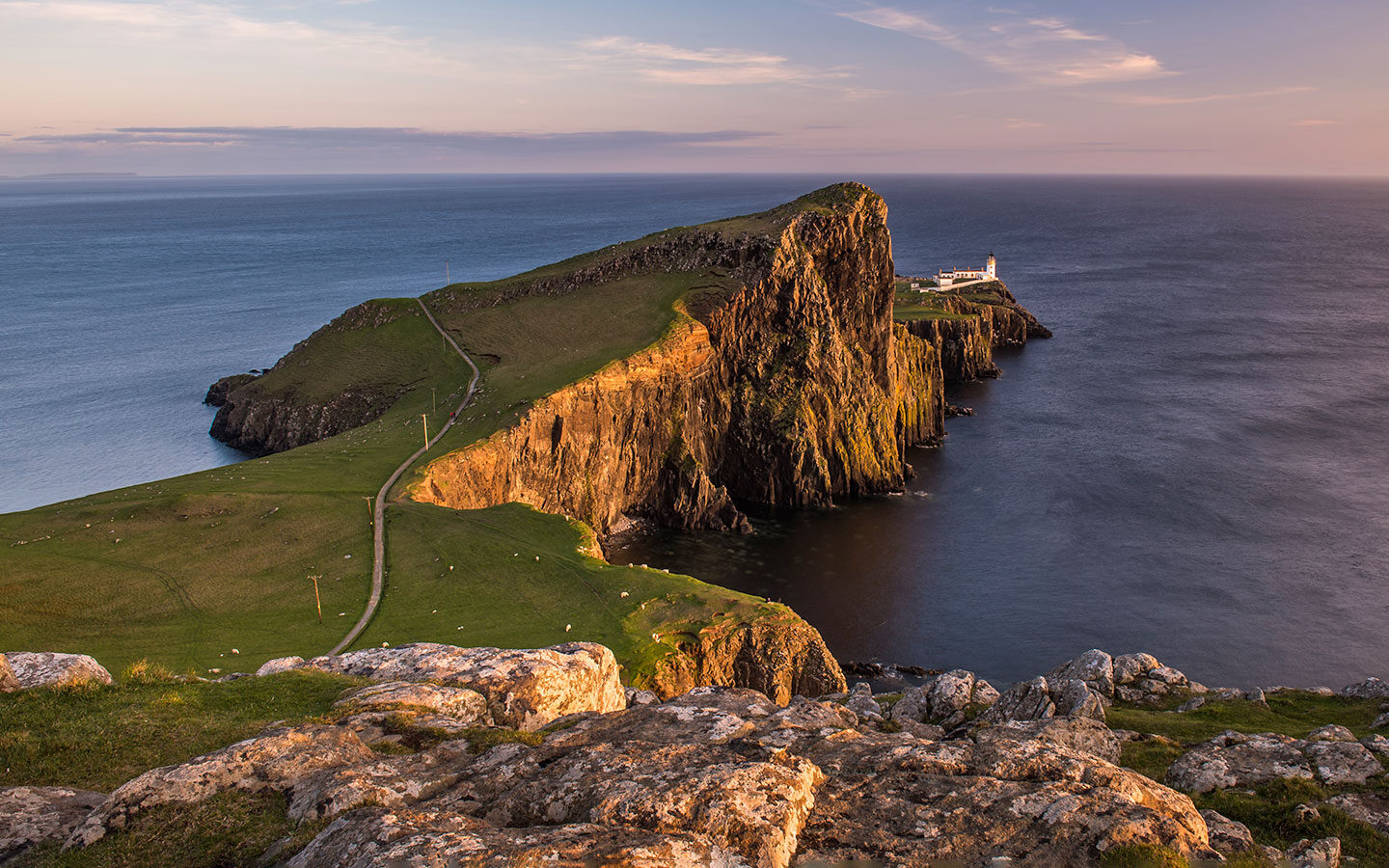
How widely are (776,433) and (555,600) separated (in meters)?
42.0

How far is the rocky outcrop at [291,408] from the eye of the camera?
3561 inches

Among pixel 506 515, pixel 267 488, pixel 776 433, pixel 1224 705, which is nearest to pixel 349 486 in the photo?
pixel 267 488

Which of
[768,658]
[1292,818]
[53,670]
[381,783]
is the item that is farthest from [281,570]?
[1292,818]

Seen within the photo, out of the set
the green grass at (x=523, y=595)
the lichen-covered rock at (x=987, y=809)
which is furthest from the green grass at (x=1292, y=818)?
the green grass at (x=523, y=595)

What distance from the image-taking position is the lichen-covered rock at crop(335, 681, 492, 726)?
59.2 ft

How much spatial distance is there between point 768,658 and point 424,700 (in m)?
26.7

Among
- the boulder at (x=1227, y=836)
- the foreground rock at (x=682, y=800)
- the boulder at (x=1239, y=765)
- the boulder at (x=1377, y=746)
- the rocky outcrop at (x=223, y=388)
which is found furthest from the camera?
the rocky outcrop at (x=223, y=388)

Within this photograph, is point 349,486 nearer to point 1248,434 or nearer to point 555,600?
point 555,600

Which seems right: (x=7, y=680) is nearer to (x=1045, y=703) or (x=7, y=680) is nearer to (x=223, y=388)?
(x=1045, y=703)

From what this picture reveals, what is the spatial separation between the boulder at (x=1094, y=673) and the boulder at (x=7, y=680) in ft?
108

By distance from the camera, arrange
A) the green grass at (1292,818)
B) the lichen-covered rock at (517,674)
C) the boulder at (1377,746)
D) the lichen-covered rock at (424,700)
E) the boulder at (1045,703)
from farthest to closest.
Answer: the boulder at (1045,703)
the boulder at (1377,746)
the lichen-covered rock at (517,674)
the lichen-covered rock at (424,700)
the green grass at (1292,818)

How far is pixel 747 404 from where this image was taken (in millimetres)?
83438

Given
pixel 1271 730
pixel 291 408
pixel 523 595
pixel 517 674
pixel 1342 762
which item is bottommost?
pixel 523 595

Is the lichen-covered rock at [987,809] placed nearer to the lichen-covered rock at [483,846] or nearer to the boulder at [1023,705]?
the lichen-covered rock at [483,846]
